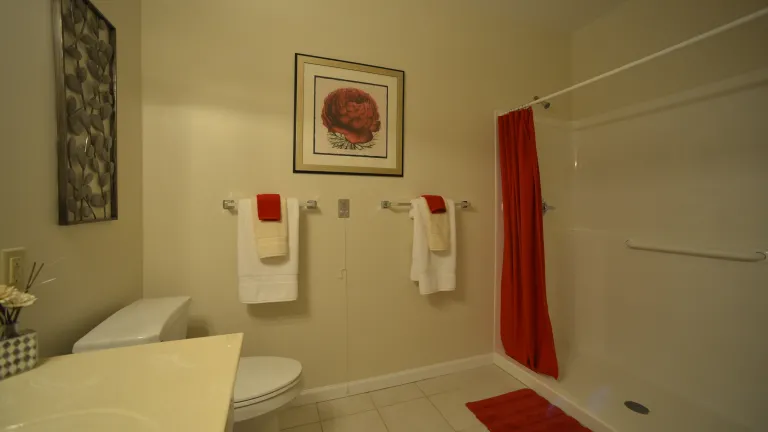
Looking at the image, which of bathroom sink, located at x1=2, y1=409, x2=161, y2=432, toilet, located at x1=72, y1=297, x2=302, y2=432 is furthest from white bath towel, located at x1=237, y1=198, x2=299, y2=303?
bathroom sink, located at x1=2, y1=409, x2=161, y2=432

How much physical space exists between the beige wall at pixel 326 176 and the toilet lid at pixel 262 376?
29cm

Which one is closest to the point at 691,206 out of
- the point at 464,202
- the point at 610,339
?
the point at 610,339

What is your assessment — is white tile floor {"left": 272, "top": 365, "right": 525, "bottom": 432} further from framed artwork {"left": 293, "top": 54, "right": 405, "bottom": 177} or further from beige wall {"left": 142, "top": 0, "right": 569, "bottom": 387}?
framed artwork {"left": 293, "top": 54, "right": 405, "bottom": 177}

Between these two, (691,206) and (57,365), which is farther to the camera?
(691,206)

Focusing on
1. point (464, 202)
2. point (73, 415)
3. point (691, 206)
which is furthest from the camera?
point (464, 202)

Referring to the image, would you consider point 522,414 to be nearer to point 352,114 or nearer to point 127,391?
point 127,391

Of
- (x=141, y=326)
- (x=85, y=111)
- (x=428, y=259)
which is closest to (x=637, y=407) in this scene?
(x=428, y=259)

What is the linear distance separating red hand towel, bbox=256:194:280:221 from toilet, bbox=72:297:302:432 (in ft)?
1.70

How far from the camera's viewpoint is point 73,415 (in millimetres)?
581

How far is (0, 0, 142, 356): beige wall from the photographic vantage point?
29.3 inches

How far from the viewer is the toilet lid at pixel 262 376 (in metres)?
1.10

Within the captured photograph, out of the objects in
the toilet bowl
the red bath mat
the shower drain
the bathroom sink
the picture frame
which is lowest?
the red bath mat

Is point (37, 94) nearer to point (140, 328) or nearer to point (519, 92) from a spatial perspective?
point (140, 328)

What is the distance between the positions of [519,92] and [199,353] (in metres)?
2.39
